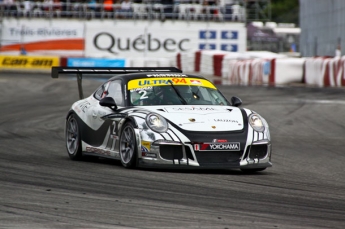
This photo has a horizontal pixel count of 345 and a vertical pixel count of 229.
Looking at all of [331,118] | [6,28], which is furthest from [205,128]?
[6,28]

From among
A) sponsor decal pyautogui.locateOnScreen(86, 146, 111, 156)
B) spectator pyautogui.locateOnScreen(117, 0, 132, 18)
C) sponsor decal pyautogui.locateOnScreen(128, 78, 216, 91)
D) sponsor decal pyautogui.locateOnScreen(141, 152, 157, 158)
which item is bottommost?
sponsor decal pyautogui.locateOnScreen(86, 146, 111, 156)

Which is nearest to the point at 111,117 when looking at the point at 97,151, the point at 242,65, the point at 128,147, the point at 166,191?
the point at 97,151

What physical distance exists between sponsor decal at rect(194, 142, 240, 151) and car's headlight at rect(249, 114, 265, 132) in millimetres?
393

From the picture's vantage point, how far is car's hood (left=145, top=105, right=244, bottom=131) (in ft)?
29.4

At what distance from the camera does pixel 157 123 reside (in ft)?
29.4

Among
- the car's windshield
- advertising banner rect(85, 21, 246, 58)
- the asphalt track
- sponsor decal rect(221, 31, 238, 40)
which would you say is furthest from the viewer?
sponsor decal rect(221, 31, 238, 40)

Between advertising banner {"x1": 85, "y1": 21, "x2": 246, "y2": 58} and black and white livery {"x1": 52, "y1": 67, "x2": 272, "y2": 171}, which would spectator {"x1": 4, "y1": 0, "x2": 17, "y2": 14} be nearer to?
advertising banner {"x1": 85, "y1": 21, "x2": 246, "y2": 58}

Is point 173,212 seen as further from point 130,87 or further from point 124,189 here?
point 130,87

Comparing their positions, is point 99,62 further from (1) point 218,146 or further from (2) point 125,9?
(1) point 218,146

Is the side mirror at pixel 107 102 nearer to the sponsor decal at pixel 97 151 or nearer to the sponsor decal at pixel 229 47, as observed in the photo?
the sponsor decal at pixel 97 151

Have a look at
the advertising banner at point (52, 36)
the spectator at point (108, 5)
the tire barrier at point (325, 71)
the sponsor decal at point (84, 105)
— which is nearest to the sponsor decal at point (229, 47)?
the spectator at point (108, 5)

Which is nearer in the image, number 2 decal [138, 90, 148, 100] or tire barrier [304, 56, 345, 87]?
number 2 decal [138, 90, 148, 100]

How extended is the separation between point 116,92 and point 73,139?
1.08 m

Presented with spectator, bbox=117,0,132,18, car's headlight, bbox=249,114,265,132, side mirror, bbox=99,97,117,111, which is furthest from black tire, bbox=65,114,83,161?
spectator, bbox=117,0,132,18
